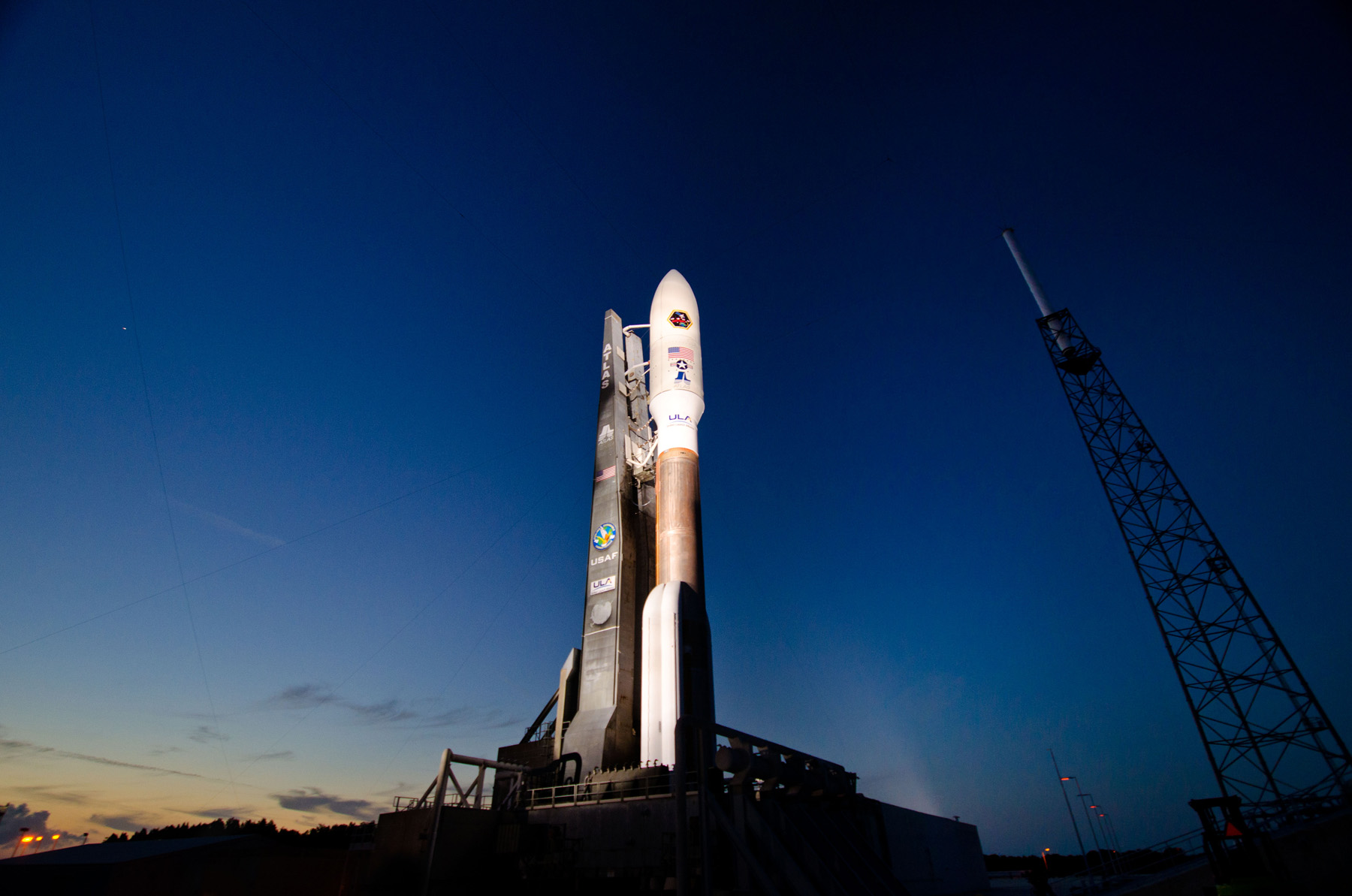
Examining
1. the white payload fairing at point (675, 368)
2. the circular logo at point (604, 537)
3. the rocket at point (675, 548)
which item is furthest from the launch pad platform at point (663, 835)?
the white payload fairing at point (675, 368)

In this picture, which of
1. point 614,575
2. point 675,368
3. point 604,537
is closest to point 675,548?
point 614,575

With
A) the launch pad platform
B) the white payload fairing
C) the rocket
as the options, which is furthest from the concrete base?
the white payload fairing

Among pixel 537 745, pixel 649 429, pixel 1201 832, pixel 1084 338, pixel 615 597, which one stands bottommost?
pixel 1201 832

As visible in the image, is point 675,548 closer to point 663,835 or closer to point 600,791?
point 600,791

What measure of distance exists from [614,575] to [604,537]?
176 centimetres

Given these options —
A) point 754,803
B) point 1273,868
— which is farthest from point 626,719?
point 1273,868

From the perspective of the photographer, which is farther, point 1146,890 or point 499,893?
point 1146,890

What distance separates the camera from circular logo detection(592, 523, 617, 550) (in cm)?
2417

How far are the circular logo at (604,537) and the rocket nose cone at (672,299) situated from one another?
9.03m

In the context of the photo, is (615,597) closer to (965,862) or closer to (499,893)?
(499,893)

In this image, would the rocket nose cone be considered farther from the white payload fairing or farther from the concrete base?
the concrete base

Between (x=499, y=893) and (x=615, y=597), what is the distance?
9.86 m

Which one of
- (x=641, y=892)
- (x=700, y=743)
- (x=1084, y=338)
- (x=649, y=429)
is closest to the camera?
(x=700, y=743)

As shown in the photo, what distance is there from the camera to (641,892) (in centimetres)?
1358
